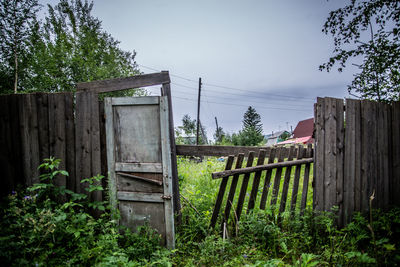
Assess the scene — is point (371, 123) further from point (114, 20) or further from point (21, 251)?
point (114, 20)

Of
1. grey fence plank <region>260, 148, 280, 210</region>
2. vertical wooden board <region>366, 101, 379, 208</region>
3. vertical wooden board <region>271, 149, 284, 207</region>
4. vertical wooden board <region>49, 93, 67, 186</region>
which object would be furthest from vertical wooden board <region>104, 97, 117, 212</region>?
vertical wooden board <region>366, 101, 379, 208</region>

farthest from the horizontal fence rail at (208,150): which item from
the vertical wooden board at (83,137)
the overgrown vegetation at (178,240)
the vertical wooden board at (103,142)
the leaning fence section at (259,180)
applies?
the vertical wooden board at (83,137)

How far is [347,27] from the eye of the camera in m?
5.35

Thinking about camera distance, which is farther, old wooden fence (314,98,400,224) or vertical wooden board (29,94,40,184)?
old wooden fence (314,98,400,224)

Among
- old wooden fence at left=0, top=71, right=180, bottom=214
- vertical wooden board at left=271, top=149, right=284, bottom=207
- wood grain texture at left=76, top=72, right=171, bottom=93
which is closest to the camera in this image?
old wooden fence at left=0, top=71, right=180, bottom=214

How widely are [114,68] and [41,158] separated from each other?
52.4ft

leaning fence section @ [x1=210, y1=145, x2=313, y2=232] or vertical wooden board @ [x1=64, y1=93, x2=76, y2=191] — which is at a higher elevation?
vertical wooden board @ [x1=64, y1=93, x2=76, y2=191]

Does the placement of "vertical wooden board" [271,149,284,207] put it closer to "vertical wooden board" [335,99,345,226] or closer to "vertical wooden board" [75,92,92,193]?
"vertical wooden board" [335,99,345,226]

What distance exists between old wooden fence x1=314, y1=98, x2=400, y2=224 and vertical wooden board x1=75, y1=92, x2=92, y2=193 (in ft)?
12.0

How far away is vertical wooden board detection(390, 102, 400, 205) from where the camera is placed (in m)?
3.45

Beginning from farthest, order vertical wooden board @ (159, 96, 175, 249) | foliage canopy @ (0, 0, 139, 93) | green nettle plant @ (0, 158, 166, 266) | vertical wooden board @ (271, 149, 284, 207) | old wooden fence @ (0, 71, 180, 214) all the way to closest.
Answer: foliage canopy @ (0, 0, 139, 93), vertical wooden board @ (271, 149, 284, 207), old wooden fence @ (0, 71, 180, 214), vertical wooden board @ (159, 96, 175, 249), green nettle plant @ (0, 158, 166, 266)

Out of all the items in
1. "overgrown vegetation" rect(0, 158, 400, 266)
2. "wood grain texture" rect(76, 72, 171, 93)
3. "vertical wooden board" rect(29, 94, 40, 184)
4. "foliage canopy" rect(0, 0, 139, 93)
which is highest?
"foliage canopy" rect(0, 0, 139, 93)

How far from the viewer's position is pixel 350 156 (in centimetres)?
324

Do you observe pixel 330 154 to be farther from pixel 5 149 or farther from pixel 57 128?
pixel 5 149
